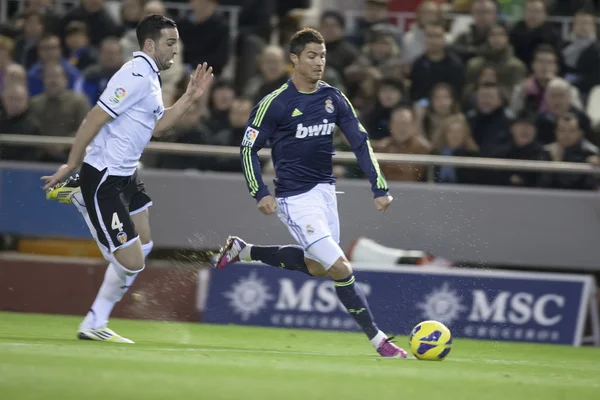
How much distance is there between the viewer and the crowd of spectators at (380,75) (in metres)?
11.7

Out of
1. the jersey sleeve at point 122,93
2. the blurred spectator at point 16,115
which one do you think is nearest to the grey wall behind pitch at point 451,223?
the blurred spectator at point 16,115

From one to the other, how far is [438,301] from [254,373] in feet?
15.5

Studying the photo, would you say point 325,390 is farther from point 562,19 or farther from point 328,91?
point 562,19

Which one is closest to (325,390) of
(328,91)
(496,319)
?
(328,91)

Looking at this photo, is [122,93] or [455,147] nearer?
[122,93]

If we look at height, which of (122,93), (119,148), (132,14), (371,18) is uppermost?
(371,18)

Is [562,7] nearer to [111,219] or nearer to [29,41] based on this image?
[29,41]

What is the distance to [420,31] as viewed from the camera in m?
13.2

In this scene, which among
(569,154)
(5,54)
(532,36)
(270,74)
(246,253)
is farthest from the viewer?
(5,54)

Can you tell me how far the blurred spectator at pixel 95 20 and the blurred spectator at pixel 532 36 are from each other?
15.8 ft

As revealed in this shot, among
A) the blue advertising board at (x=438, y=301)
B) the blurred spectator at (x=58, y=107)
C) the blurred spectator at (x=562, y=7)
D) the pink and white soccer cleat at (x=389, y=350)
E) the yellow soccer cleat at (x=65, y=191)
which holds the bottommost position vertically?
the blue advertising board at (x=438, y=301)

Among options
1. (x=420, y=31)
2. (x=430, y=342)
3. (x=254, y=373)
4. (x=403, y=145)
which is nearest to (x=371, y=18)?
(x=420, y=31)

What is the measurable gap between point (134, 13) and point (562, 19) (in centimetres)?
526

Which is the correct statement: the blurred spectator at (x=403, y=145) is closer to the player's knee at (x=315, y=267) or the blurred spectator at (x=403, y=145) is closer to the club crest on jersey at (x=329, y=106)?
the player's knee at (x=315, y=267)
